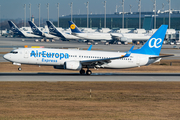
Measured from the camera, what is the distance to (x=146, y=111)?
2509cm

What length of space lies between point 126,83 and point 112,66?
901cm

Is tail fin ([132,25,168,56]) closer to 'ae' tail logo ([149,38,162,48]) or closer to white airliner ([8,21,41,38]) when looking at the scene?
'ae' tail logo ([149,38,162,48])

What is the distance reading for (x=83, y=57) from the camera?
4775cm

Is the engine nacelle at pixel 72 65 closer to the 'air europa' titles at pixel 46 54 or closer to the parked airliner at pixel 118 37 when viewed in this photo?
the 'air europa' titles at pixel 46 54

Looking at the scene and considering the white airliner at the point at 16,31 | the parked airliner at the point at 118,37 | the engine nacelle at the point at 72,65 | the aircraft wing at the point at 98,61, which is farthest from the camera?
the white airliner at the point at 16,31

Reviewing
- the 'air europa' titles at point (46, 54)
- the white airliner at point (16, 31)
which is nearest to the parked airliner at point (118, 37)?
the white airliner at point (16, 31)

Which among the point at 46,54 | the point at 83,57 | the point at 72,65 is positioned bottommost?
the point at 72,65

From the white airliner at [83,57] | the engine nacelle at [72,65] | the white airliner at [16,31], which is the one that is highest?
the white airliner at [16,31]

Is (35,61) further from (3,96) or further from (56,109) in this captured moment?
(56,109)

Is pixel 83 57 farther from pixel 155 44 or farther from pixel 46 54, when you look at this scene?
pixel 155 44

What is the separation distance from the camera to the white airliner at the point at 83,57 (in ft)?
153

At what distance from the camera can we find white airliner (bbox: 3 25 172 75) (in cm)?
4650

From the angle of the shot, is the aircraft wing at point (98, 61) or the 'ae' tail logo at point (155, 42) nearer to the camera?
the aircraft wing at point (98, 61)

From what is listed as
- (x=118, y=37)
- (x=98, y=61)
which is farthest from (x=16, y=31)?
(x=98, y=61)
